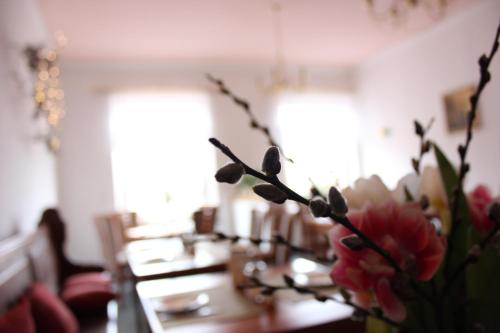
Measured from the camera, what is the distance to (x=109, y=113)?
5629 mm

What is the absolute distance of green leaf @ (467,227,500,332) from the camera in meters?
0.49

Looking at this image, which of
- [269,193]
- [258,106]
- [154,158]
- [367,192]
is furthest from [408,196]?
[258,106]

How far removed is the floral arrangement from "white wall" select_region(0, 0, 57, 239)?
87.6 inches

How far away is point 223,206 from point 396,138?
2.66m

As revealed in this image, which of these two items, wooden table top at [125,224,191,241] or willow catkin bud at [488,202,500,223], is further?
wooden table top at [125,224,191,241]

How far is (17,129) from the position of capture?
2732mm

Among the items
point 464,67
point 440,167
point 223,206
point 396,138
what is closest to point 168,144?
point 223,206

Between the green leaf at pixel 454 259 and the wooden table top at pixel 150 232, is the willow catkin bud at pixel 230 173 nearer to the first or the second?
the green leaf at pixel 454 259

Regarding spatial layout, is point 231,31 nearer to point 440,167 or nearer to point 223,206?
point 223,206

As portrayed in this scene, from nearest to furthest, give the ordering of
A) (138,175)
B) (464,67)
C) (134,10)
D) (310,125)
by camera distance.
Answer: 1. (134,10)
2. (464,67)
3. (138,175)
4. (310,125)

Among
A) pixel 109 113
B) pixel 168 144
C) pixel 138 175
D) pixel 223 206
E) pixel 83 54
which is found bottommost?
pixel 223 206

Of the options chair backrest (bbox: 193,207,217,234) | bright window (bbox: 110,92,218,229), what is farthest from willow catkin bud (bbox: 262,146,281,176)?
bright window (bbox: 110,92,218,229)

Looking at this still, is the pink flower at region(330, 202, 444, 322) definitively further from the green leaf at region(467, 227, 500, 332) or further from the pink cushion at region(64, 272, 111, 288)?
the pink cushion at region(64, 272, 111, 288)

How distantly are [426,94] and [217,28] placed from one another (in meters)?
2.84
